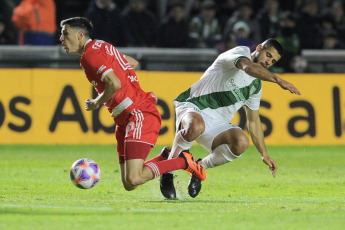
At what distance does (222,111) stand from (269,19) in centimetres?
836

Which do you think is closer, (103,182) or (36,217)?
(36,217)

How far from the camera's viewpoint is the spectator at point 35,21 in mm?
16156

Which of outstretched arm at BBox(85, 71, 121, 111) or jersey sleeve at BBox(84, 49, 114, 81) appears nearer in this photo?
outstretched arm at BBox(85, 71, 121, 111)

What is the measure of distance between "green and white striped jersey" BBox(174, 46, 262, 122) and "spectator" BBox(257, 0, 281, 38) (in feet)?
26.3

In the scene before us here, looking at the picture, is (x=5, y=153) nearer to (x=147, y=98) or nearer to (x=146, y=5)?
(x=147, y=98)

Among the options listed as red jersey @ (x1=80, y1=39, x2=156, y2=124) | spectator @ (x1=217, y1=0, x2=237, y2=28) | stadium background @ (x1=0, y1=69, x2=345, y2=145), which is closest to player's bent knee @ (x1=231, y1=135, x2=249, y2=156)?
red jersey @ (x1=80, y1=39, x2=156, y2=124)

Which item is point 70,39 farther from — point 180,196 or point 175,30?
point 175,30

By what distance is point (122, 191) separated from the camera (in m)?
9.93

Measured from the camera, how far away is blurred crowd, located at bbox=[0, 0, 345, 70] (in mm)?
16469

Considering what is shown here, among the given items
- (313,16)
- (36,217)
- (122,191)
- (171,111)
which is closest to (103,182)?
(122,191)

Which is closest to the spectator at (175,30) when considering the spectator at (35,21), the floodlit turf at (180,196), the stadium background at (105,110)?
the stadium background at (105,110)

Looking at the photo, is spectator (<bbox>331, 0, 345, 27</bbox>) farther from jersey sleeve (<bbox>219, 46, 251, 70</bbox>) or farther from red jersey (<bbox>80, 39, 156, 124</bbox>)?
red jersey (<bbox>80, 39, 156, 124</bbox>)

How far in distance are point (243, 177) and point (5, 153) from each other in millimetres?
4470

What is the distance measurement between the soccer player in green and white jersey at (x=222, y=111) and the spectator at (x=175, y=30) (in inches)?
308
